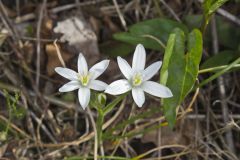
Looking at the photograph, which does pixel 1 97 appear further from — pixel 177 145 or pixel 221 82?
pixel 221 82

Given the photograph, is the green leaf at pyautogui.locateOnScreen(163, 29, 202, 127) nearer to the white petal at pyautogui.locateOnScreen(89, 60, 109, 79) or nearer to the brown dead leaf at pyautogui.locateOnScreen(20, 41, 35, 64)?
the white petal at pyautogui.locateOnScreen(89, 60, 109, 79)

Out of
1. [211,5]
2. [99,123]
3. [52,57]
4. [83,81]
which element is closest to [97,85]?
[83,81]

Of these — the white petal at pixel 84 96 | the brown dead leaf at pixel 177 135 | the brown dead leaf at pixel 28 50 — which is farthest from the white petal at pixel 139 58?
the brown dead leaf at pixel 28 50

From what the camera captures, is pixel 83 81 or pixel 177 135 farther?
pixel 177 135

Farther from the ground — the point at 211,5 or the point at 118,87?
the point at 211,5

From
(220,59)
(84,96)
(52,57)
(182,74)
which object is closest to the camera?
(84,96)

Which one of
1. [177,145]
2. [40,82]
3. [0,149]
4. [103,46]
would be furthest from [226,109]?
[0,149]

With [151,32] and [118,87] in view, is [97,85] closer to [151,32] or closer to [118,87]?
[118,87]

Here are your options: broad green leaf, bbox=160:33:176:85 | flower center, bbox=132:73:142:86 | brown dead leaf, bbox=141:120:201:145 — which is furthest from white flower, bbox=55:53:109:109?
brown dead leaf, bbox=141:120:201:145
